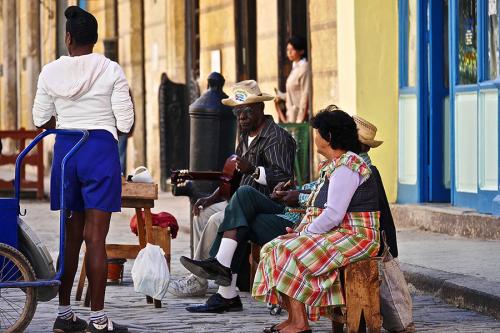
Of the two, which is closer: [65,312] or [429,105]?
[65,312]

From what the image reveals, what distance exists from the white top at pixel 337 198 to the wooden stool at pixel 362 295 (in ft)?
0.78

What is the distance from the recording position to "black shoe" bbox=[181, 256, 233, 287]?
8.82 m

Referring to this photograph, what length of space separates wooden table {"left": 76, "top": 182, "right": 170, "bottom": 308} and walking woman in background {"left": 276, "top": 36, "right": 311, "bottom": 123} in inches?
251

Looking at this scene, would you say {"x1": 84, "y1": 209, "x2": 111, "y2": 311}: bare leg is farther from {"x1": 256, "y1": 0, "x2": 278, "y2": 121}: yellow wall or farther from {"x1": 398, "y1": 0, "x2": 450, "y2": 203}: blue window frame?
{"x1": 256, "y1": 0, "x2": 278, "y2": 121}: yellow wall

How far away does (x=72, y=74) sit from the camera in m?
7.97

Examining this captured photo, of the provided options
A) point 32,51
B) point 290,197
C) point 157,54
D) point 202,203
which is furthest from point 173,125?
point 32,51

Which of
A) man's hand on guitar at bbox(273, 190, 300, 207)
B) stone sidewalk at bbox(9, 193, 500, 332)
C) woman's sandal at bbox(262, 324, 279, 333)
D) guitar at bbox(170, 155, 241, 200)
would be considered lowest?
stone sidewalk at bbox(9, 193, 500, 332)

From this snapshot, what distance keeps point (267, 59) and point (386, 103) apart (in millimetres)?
3247

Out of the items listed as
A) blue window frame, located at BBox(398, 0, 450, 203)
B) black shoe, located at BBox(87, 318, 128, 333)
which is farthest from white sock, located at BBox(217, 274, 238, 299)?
blue window frame, located at BBox(398, 0, 450, 203)

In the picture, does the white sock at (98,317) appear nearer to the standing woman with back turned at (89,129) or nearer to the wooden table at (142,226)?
the standing woman with back turned at (89,129)

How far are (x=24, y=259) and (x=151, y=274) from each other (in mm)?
1226

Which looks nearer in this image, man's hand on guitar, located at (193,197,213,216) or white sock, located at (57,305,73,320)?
white sock, located at (57,305,73,320)

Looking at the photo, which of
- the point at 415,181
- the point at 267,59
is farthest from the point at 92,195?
the point at 267,59

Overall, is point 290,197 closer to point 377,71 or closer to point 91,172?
point 91,172
